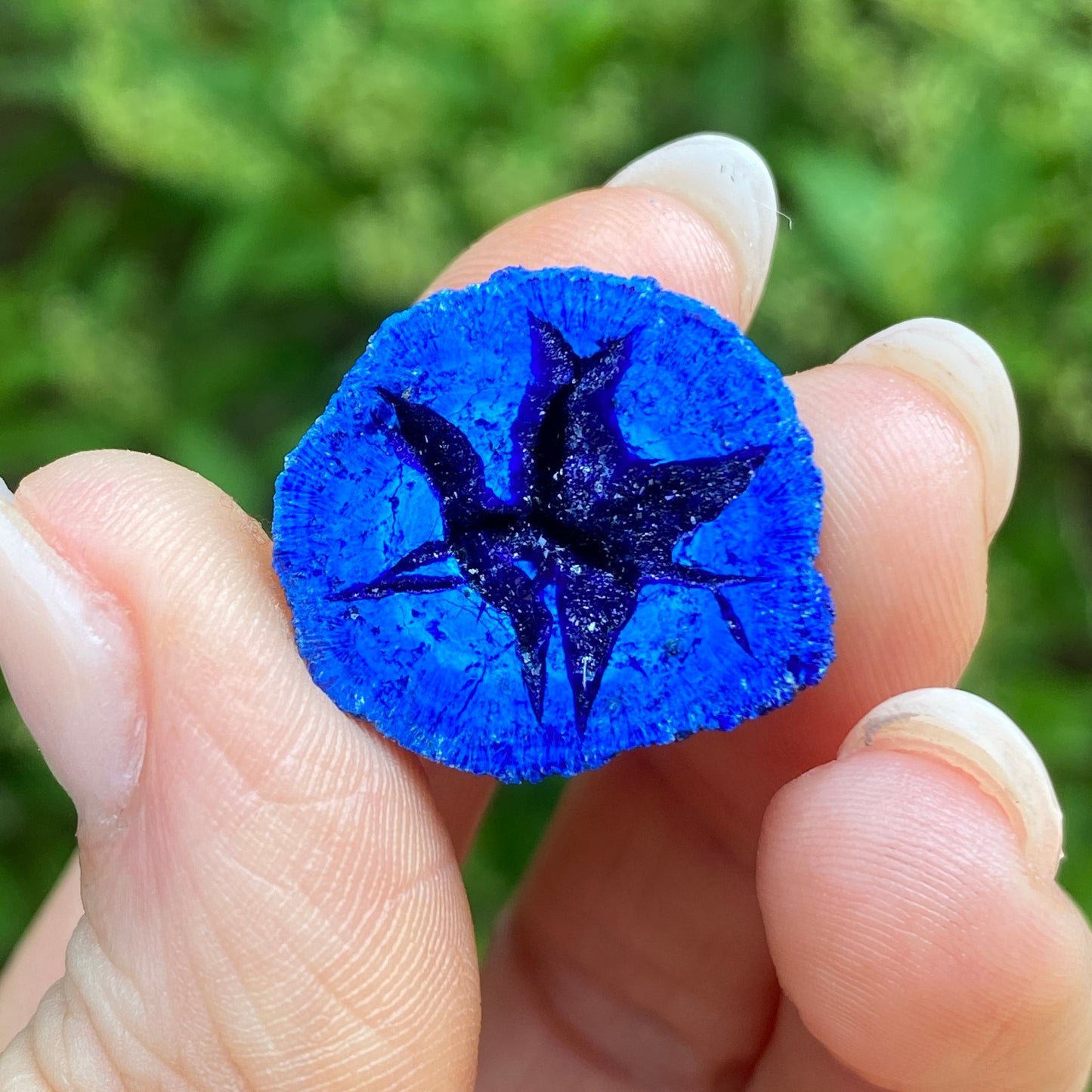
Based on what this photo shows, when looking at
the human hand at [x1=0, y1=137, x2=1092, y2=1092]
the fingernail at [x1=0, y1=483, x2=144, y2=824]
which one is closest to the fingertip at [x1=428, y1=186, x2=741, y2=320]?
the human hand at [x1=0, y1=137, x2=1092, y2=1092]

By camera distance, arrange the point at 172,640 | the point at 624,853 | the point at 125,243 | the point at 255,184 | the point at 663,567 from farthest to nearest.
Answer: the point at 125,243 → the point at 255,184 → the point at 624,853 → the point at 663,567 → the point at 172,640

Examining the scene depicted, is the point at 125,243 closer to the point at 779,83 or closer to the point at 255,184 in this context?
the point at 255,184

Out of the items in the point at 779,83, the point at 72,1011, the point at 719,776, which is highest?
the point at 779,83

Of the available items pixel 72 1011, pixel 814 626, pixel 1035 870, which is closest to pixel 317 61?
pixel 814 626

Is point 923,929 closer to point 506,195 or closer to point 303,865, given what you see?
point 303,865

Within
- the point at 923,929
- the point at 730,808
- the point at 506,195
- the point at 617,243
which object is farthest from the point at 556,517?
the point at 506,195

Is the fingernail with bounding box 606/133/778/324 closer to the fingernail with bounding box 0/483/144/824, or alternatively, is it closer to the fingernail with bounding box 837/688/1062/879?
the fingernail with bounding box 837/688/1062/879

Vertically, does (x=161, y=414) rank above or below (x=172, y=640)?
below
